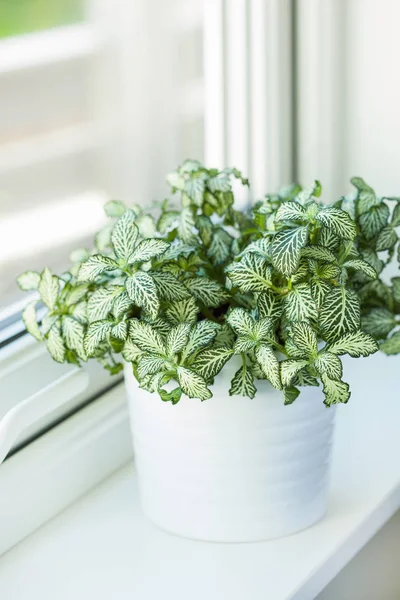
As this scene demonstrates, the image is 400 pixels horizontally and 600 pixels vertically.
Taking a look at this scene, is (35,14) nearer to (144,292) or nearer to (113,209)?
(113,209)

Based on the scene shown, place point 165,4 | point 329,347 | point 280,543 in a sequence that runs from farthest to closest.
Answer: point 165,4 → point 280,543 → point 329,347

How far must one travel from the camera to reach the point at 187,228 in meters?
0.83

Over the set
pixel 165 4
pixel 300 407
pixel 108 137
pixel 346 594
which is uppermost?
pixel 165 4

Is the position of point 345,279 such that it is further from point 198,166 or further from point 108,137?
point 108,137

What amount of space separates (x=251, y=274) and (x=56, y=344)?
0.19 metres

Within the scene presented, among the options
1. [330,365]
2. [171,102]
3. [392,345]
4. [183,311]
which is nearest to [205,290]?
[183,311]

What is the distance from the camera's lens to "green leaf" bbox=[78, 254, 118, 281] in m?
0.73

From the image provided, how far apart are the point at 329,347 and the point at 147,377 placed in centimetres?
15

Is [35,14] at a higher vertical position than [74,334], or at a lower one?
higher

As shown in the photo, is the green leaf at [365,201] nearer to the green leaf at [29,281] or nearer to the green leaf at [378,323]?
the green leaf at [378,323]

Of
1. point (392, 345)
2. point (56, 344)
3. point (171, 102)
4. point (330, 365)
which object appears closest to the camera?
point (330, 365)

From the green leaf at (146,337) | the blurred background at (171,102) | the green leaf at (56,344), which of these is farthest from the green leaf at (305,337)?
the blurred background at (171,102)

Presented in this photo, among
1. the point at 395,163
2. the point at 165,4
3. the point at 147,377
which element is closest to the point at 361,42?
the point at 395,163

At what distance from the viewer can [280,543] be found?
0.81 m
